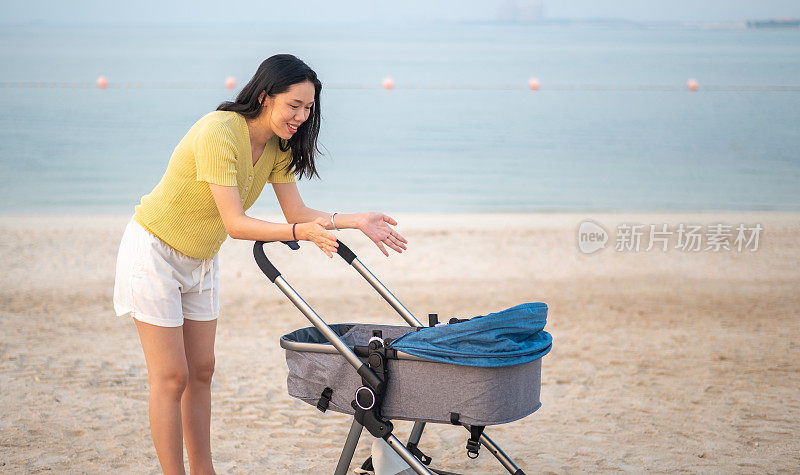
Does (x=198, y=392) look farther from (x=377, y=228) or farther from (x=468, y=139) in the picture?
(x=468, y=139)

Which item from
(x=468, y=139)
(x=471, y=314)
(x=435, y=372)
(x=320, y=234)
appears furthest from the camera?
(x=468, y=139)

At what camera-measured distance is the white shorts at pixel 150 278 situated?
2449mm

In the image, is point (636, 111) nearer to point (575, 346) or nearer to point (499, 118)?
point (499, 118)

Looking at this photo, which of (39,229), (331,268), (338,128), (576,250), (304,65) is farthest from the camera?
(338,128)

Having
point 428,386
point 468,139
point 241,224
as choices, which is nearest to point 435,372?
point 428,386

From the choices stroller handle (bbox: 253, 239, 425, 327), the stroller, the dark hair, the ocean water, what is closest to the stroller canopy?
the stroller

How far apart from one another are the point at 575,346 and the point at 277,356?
1.71 meters

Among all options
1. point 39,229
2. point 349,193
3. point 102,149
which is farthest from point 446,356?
point 102,149

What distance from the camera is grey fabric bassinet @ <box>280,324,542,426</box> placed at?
92.6 inches

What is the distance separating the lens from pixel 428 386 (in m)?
2.40

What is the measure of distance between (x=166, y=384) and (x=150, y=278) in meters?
0.33

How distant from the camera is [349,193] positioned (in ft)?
45.8

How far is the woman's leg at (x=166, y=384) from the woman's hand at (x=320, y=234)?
53 centimetres

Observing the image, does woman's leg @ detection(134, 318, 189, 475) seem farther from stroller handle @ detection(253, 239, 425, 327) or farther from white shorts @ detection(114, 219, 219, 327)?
stroller handle @ detection(253, 239, 425, 327)
